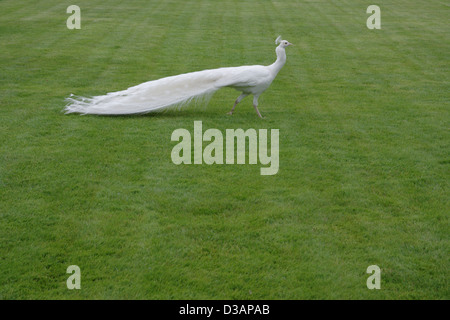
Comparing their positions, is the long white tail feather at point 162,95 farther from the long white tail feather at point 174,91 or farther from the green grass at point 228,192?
the green grass at point 228,192

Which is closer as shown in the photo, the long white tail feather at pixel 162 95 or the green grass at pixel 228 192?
the green grass at pixel 228 192

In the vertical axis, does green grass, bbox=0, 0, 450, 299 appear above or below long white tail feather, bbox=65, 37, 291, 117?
below

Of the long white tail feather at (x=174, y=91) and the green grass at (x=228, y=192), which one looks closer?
the green grass at (x=228, y=192)

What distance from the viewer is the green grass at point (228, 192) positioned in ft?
17.1

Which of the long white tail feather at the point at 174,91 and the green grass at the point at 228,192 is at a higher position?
the long white tail feather at the point at 174,91

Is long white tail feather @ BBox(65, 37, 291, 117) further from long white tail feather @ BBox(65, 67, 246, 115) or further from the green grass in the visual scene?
the green grass

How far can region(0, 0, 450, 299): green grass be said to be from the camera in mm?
5203

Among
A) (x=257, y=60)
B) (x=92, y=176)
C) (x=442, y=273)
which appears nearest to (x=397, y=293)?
(x=442, y=273)

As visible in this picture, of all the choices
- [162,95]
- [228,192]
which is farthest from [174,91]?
[228,192]

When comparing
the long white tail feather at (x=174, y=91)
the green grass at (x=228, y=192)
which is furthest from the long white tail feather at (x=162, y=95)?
the green grass at (x=228, y=192)

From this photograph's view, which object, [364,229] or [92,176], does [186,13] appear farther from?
[364,229]

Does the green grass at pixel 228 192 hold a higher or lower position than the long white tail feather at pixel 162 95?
lower

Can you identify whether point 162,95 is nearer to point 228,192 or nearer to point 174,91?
point 174,91

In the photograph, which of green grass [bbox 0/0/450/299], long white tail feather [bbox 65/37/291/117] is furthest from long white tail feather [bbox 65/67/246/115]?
green grass [bbox 0/0/450/299]
